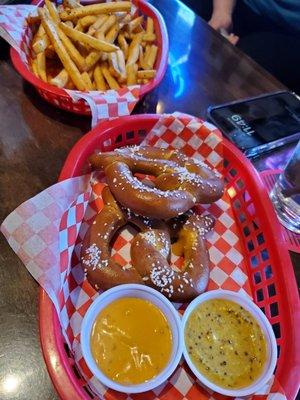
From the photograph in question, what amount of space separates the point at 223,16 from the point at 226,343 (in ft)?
6.18

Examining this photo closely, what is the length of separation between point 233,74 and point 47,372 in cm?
136

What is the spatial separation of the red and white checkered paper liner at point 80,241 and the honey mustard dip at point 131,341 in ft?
0.23

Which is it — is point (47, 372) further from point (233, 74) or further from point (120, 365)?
point (233, 74)

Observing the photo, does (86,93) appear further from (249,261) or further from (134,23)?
(249,261)

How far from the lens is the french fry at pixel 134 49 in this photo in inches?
58.5

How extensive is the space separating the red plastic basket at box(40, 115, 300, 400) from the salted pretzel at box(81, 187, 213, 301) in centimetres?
16

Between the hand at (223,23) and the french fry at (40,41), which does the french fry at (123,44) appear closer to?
the french fry at (40,41)

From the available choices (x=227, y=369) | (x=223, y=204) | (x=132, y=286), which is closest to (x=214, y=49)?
(x=223, y=204)

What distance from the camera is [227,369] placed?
0.90m

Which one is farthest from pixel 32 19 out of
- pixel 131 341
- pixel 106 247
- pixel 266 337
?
pixel 266 337

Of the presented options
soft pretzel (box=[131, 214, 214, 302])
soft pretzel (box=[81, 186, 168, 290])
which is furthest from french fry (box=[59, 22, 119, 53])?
soft pretzel (box=[131, 214, 214, 302])

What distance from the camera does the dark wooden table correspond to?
0.92m

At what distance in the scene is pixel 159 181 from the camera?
1.16 m

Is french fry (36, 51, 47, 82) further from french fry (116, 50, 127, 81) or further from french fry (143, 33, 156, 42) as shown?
french fry (143, 33, 156, 42)
